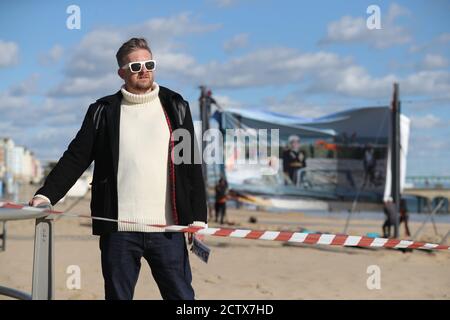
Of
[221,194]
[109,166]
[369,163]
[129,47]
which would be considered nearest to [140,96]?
[129,47]

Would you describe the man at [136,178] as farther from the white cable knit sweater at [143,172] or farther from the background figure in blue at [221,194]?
the background figure in blue at [221,194]

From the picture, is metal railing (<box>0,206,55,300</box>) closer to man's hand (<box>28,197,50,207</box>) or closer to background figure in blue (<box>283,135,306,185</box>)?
man's hand (<box>28,197,50,207</box>)

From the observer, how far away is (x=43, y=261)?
2.90 meters

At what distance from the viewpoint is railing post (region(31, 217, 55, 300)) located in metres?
2.88

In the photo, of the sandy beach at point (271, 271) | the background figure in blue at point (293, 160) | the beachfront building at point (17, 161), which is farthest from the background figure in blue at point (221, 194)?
the beachfront building at point (17, 161)

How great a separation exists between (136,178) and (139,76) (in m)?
0.48

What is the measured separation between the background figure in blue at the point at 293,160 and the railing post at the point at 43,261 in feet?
47.4

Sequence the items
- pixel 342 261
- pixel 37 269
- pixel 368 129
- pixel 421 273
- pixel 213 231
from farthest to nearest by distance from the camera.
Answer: pixel 368 129 → pixel 342 261 → pixel 421 273 → pixel 213 231 → pixel 37 269

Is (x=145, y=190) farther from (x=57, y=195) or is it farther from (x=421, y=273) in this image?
(x=421, y=273)

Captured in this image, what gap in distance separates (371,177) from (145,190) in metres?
13.6

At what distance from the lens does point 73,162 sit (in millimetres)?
3115

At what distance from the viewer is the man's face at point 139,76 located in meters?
3.06

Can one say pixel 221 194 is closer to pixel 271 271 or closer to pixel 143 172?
pixel 271 271
